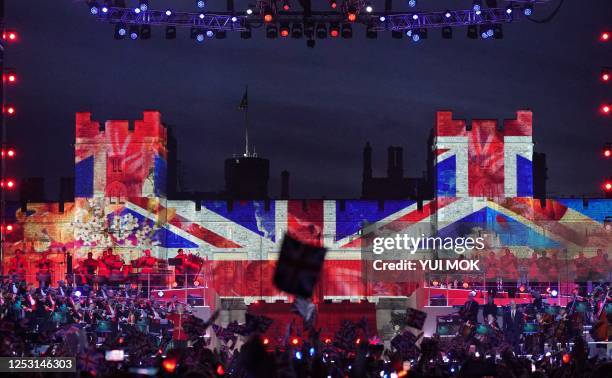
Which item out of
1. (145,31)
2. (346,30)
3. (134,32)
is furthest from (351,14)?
(134,32)

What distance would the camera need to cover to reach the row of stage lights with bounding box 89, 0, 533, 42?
1220 inches

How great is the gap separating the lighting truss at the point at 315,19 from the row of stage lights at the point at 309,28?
2.4 inches

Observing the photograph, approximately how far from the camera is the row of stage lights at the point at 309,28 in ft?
102

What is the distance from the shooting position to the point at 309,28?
1226 inches

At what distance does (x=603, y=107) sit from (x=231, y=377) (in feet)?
46.4

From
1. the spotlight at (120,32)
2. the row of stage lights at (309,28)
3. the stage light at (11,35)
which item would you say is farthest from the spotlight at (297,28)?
the stage light at (11,35)

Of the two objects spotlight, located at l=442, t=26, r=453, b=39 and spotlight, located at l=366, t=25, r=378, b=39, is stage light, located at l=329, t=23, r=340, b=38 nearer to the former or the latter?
spotlight, located at l=366, t=25, r=378, b=39

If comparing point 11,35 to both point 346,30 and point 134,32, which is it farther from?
point 346,30

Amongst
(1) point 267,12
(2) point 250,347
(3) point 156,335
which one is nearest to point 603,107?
(1) point 267,12

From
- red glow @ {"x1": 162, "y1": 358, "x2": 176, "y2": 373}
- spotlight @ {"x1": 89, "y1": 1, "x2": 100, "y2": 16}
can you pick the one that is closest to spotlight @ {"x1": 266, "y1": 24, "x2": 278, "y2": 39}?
spotlight @ {"x1": 89, "y1": 1, "x2": 100, "y2": 16}

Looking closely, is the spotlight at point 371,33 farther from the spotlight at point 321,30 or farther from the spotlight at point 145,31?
the spotlight at point 145,31

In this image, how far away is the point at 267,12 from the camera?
30.8 meters

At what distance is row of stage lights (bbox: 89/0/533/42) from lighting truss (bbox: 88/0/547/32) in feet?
0.20

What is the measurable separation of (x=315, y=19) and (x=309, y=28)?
286 millimetres
